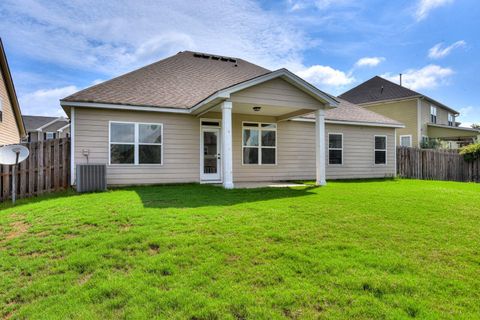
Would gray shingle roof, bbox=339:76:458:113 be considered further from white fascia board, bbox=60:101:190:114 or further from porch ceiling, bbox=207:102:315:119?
white fascia board, bbox=60:101:190:114

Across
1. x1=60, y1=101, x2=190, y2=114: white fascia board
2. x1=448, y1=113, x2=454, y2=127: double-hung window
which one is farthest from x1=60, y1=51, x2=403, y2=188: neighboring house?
x1=448, y1=113, x2=454, y2=127: double-hung window

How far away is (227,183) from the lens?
30.4 ft

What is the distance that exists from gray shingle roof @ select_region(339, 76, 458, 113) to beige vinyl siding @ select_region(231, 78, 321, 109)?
57.5 feet

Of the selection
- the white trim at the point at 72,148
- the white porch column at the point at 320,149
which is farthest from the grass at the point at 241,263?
the white porch column at the point at 320,149

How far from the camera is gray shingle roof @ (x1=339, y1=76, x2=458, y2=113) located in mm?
23859

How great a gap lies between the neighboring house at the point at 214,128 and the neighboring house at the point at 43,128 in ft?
97.6

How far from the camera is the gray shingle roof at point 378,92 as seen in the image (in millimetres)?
23859

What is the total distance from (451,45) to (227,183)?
20.0m

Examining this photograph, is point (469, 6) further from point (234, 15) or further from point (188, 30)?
point (188, 30)

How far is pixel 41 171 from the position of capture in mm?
8969

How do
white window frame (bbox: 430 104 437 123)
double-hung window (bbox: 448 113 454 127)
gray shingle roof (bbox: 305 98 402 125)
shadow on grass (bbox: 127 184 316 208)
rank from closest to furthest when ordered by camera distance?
shadow on grass (bbox: 127 184 316 208) < gray shingle roof (bbox: 305 98 402 125) < white window frame (bbox: 430 104 437 123) < double-hung window (bbox: 448 113 454 127)

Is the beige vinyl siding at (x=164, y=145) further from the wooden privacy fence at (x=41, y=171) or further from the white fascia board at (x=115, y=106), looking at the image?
the wooden privacy fence at (x=41, y=171)

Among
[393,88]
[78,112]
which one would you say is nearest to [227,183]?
[78,112]

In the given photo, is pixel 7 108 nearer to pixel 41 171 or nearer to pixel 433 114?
pixel 41 171
